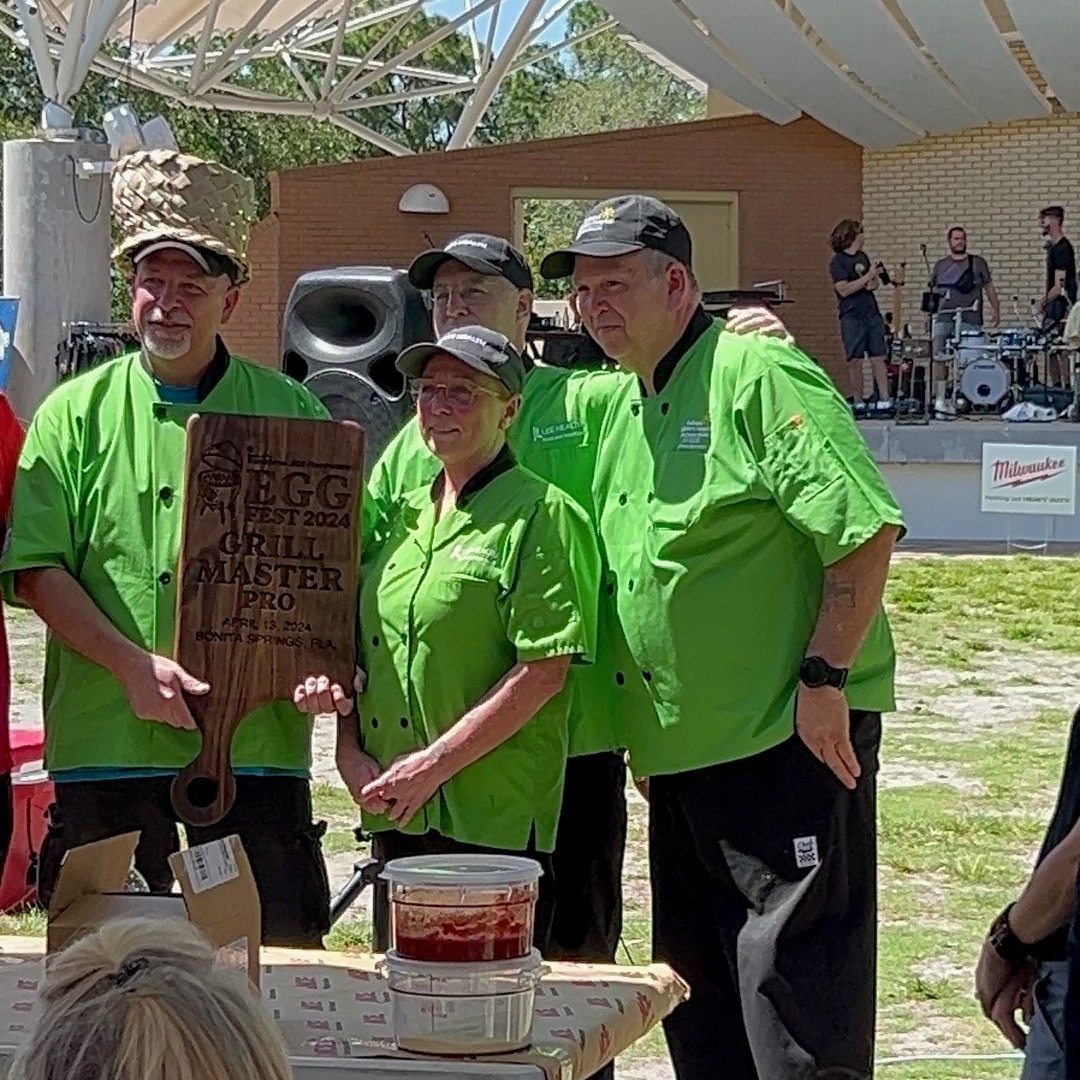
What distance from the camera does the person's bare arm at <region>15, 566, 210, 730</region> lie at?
354 centimetres

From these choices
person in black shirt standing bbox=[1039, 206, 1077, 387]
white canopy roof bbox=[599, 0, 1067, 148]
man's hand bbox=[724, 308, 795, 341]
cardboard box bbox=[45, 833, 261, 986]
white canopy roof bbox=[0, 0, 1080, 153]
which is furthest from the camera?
person in black shirt standing bbox=[1039, 206, 1077, 387]

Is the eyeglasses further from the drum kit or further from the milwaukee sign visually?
the drum kit

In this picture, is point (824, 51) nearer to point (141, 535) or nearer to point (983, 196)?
point (983, 196)

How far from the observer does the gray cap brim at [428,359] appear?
3551 mm

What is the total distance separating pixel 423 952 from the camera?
8.00ft

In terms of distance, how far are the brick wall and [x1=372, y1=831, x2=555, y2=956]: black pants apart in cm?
2095

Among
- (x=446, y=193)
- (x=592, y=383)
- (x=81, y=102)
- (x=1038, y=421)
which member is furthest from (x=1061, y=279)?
(x=81, y=102)

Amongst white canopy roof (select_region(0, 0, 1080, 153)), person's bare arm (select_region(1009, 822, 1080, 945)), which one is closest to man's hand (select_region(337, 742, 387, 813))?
person's bare arm (select_region(1009, 822, 1080, 945))

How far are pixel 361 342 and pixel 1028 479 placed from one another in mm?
6431

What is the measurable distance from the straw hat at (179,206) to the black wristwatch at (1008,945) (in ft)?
6.22

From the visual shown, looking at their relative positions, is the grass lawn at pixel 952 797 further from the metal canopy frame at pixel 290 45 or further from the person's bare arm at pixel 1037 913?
the metal canopy frame at pixel 290 45

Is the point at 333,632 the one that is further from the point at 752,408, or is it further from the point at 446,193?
the point at 446,193

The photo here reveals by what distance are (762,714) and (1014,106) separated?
22476mm

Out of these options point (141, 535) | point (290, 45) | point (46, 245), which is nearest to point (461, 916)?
point (141, 535)
